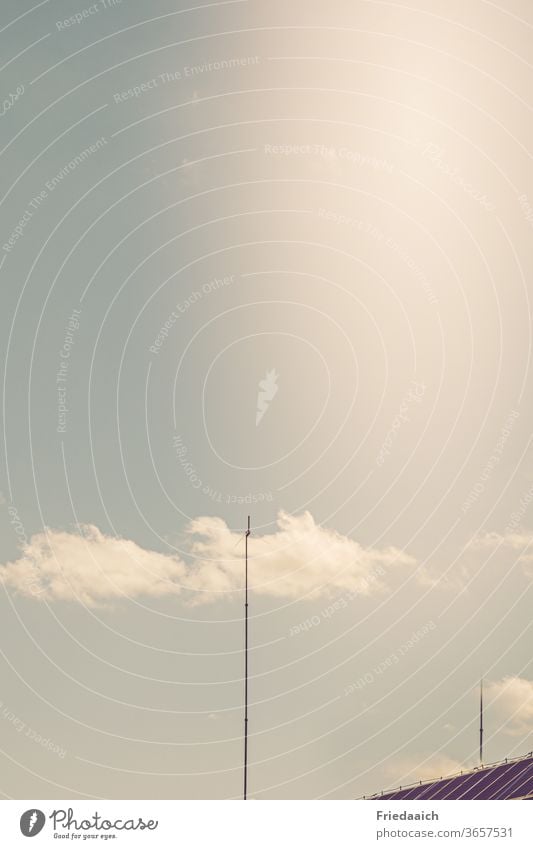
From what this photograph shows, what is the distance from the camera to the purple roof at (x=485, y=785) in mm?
80062

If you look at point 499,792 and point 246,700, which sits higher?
point 246,700

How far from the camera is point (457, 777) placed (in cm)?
9200

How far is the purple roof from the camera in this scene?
80.1 m

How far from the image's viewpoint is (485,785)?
8525cm

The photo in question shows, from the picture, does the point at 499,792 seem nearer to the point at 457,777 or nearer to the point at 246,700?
the point at 457,777

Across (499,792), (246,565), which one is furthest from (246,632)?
(499,792)
